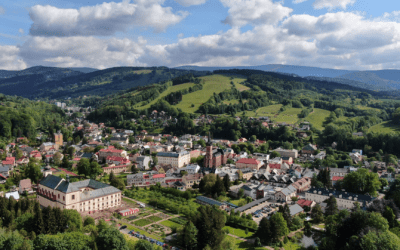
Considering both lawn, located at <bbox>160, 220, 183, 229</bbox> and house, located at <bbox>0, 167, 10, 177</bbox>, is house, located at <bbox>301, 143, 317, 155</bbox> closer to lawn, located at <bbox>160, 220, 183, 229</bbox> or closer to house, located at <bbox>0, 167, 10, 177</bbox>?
lawn, located at <bbox>160, 220, 183, 229</bbox>

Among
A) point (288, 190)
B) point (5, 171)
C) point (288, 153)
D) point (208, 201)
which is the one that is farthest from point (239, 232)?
point (288, 153)

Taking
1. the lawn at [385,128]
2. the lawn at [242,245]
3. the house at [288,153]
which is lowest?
the house at [288,153]

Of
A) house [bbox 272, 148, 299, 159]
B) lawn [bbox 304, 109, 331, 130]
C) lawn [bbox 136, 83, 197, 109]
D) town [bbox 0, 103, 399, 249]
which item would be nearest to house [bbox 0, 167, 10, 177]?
town [bbox 0, 103, 399, 249]

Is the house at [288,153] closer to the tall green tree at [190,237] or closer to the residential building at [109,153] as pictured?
the residential building at [109,153]

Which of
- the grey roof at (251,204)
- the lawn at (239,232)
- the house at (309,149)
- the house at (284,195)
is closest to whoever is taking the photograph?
the lawn at (239,232)

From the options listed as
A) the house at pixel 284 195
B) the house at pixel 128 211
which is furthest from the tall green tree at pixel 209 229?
the house at pixel 284 195

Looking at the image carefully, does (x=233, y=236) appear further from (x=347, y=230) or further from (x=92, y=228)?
(x=92, y=228)
